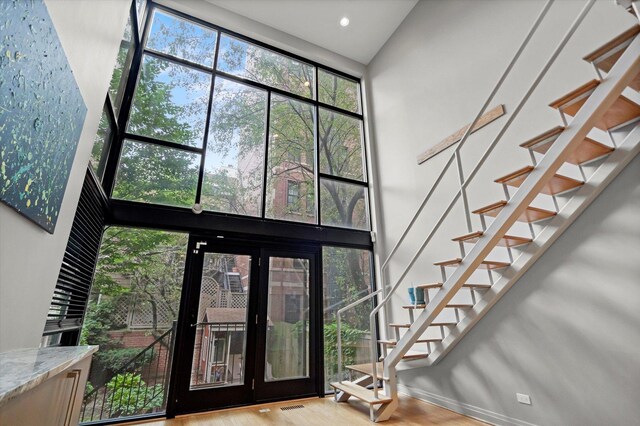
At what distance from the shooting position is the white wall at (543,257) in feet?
8.30

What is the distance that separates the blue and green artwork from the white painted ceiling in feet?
14.2

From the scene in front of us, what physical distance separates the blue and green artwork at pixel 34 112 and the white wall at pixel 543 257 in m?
4.06

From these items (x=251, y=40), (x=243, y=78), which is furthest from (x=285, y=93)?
(x=251, y=40)

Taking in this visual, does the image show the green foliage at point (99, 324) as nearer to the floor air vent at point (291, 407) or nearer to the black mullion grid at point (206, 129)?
the black mullion grid at point (206, 129)

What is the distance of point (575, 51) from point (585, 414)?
3350 mm

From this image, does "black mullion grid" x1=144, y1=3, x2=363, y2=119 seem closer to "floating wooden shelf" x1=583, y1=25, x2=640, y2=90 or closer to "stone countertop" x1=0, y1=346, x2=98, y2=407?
"floating wooden shelf" x1=583, y1=25, x2=640, y2=90

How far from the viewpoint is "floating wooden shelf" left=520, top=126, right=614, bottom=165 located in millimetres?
2398

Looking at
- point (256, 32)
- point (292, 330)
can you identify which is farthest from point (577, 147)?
point (256, 32)

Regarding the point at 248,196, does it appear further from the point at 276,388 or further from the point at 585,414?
the point at 585,414

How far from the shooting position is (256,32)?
18.2 ft

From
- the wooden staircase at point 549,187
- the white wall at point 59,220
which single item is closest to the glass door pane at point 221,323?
the wooden staircase at point 549,187

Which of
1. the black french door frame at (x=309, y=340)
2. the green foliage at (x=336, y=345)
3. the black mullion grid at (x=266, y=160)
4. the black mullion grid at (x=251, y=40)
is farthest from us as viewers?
the black mullion grid at (x=251, y=40)

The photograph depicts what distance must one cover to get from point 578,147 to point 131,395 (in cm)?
513

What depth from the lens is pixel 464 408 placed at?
3512 mm
